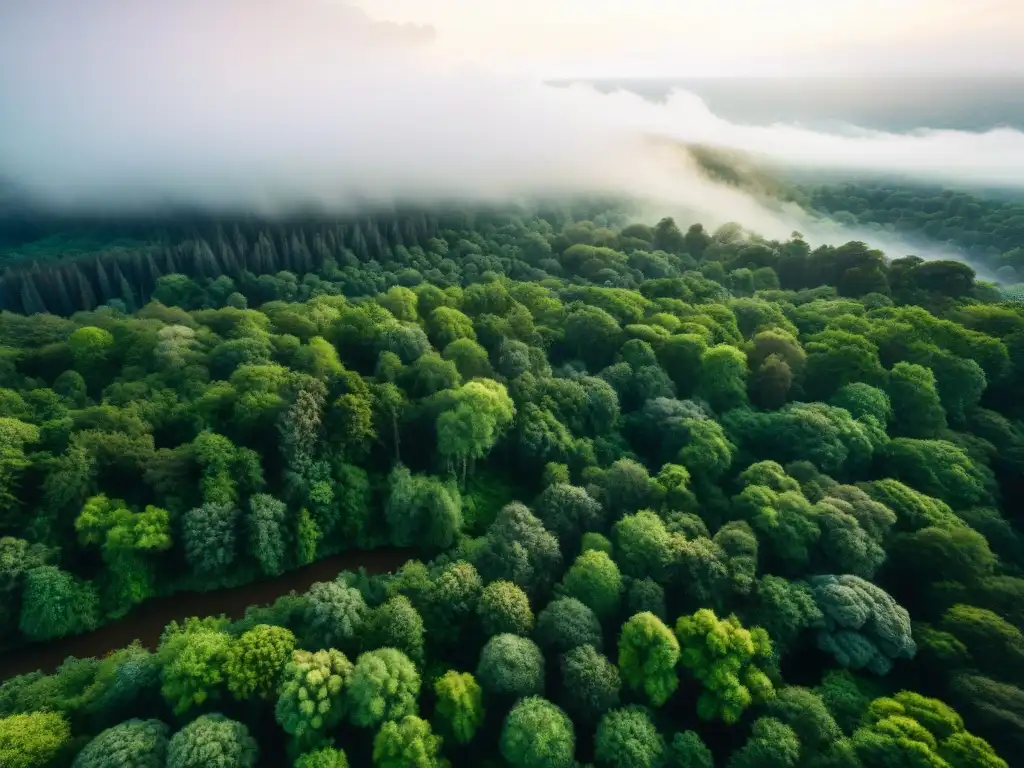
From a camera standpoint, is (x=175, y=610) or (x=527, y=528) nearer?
(x=527, y=528)

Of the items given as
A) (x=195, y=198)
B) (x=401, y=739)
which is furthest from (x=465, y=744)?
(x=195, y=198)

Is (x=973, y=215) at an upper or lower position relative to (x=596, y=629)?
upper

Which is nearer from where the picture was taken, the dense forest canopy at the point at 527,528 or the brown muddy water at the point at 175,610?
the dense forest canopy at the point at 527,528

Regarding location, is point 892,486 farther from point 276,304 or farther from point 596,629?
point 276,304

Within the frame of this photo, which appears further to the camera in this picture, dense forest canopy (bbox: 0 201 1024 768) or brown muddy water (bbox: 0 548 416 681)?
brown muddy water (bbox: 0 548 416 681)

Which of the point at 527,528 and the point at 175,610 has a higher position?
the point at 527,528
